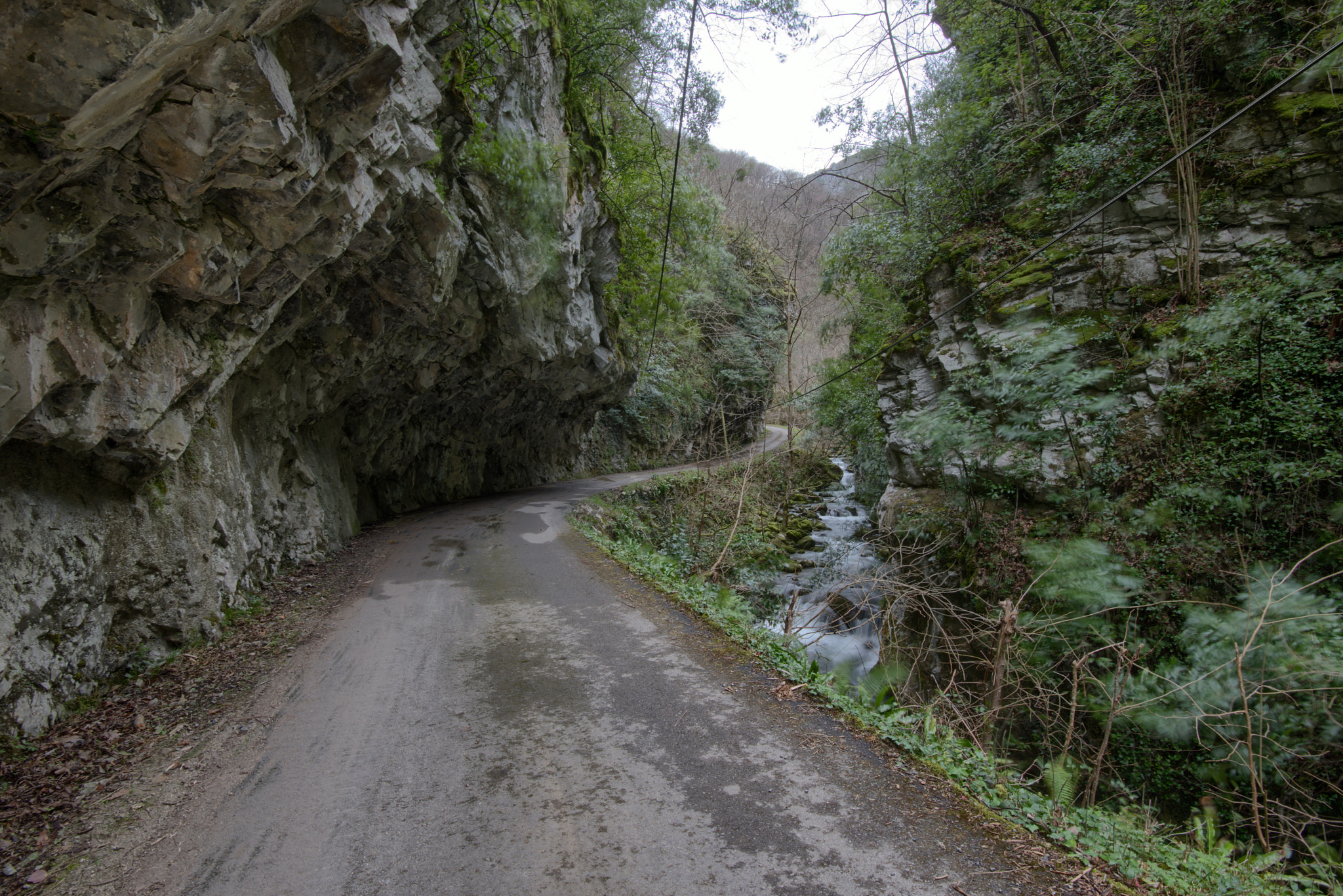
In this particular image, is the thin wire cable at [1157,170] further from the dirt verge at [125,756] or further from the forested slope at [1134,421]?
the dirt verge at [125,756]

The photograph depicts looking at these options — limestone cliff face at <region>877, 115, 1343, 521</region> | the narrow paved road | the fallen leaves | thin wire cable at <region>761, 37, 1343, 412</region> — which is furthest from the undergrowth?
limestone cliff face at <region>877, 115, 1343, 521</region>

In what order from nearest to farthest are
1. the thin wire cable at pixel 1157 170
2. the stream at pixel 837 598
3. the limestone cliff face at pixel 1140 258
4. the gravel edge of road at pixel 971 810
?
the gravel edge of road at pixel 971 810 → the thin wire cable at pixel 1157 170 → the stream at pixel 837 598 → the limestone cliff face at pixel 1140 258

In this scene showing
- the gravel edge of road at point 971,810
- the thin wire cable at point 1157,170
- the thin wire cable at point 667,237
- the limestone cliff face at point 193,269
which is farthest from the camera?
the thin wire cable at point 667,237

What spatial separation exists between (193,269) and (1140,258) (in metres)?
11.8

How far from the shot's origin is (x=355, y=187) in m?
5.61

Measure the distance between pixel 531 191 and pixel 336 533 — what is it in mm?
7500

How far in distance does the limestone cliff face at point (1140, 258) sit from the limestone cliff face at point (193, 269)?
29.1 ft

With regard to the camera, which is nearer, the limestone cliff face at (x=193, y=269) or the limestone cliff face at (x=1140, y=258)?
the limestone cliff face at (x=193, y=269)

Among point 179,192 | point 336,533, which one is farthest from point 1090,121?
point 336,533

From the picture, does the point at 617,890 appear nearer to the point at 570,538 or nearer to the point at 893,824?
the point at 893,824

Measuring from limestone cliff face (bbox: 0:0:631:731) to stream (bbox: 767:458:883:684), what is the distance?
602 centimetres

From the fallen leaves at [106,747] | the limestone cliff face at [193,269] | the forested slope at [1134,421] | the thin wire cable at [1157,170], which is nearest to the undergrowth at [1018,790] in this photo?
the forested slope at [1134,421]

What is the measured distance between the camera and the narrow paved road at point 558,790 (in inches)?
109

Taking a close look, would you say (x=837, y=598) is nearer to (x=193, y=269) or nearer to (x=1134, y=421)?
(x=1134, y=421)
